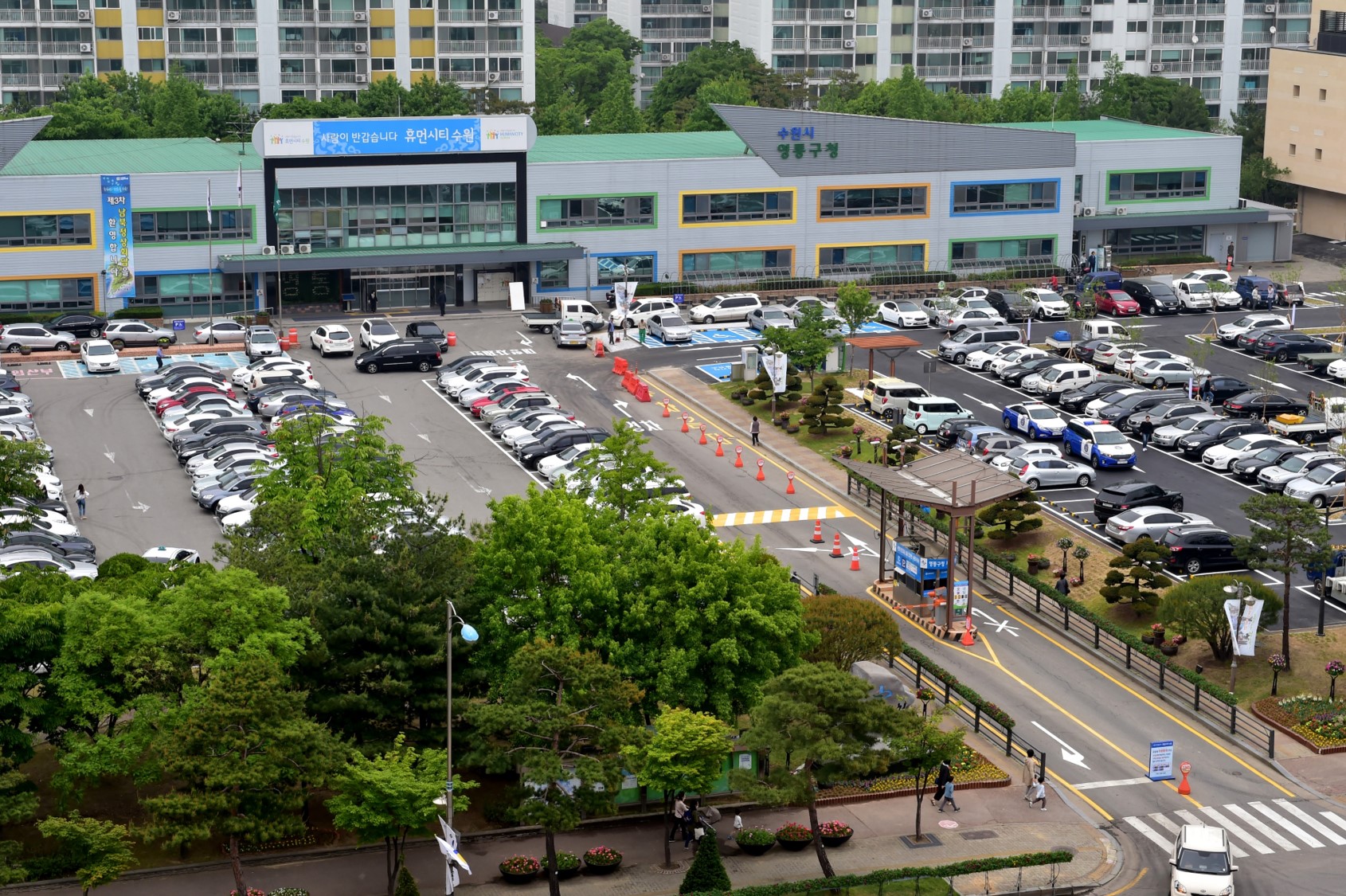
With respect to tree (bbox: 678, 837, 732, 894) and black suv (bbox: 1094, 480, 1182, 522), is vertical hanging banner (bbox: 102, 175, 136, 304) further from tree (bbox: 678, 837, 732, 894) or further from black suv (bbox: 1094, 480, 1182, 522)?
tree (bbox: 678, 837, 732, 894)

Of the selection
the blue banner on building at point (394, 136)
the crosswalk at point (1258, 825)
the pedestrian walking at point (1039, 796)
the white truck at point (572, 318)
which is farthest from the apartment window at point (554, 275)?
the crosswalk at point (1258, 825)

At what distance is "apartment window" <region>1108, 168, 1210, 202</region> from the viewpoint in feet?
424

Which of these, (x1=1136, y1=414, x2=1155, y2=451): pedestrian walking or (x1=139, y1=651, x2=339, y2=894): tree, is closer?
(x1=139, y1=651, x2=339, y2=894): tree

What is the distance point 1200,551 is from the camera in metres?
71.4

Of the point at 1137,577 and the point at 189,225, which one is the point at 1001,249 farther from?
the point at 1137,577

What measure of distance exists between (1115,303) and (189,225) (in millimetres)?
52388

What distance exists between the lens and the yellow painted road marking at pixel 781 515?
255ft

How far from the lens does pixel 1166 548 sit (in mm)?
70500

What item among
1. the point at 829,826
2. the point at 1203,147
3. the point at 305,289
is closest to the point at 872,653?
the point at 829,826

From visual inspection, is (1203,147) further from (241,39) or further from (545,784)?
(545,784)

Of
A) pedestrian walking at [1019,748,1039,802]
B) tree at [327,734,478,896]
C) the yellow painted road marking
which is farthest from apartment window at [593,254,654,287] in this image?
tree at [327,734,478,896]

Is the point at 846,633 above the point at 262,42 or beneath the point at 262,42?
beneath

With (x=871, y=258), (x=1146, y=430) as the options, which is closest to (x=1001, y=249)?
(x=871, y=258)

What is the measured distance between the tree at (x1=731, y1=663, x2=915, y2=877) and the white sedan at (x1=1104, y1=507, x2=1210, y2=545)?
25.0 metres
